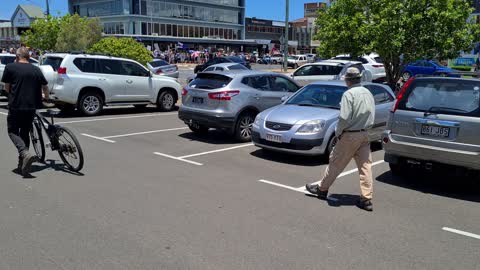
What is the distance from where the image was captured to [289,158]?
29.1ft

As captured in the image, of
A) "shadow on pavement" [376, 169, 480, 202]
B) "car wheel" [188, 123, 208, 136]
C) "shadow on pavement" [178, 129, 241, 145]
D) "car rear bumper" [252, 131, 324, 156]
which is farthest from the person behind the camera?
"car wheel" [188, 123, 208, 136]

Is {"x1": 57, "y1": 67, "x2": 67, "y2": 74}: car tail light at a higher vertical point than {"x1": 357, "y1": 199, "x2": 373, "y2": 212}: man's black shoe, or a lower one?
higher

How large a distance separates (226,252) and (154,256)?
2.14 ft

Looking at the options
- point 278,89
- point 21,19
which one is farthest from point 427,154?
point 21,19

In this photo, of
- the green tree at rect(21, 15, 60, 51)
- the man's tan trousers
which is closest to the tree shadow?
the man's tan trousers

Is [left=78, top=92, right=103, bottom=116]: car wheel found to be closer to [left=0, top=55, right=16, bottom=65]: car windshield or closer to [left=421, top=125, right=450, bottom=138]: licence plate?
[left=0, top=55, right=16, bottom=65]: car windshield

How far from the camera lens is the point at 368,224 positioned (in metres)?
5.31

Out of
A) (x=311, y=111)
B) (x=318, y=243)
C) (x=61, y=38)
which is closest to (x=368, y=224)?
(x=318, y=243)

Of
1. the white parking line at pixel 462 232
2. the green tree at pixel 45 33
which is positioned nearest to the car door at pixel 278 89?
the white parking line at pixel 462 232

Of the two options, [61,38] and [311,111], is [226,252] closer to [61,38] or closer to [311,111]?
[311,111]

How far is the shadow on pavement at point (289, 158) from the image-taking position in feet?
27.9

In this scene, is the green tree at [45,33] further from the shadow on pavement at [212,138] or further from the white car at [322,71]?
the shadow on pavement at [212,138]

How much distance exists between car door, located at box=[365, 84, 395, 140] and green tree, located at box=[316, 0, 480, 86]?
5501 millimetres

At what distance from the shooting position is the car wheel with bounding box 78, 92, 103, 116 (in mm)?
13898
